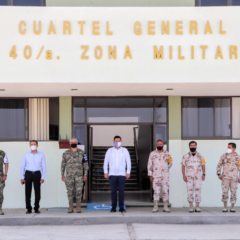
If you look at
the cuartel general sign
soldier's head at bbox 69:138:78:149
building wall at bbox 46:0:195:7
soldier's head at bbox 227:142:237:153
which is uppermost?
building wall at bbox 46:0:195:7

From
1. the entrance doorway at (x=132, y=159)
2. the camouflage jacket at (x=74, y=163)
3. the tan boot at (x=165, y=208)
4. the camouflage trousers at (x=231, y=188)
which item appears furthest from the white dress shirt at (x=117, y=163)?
the entrance doorway at (x=132, y=159)

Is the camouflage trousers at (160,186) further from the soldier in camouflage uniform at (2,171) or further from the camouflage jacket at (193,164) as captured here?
the soldier in camouflage uniform at (2,171)

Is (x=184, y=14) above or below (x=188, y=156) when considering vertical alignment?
above

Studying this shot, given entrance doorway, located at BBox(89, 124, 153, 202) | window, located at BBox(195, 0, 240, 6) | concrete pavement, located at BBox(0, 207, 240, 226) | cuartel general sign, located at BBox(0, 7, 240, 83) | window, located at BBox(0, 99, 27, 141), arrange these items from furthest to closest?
entrance doorway, located at BBox(89, 124, 153, 202), window, located at BBox(0, 99, 27, 141), window, located at BBox(195, 0, 240, 6), cuartel general sign, located at BBox(0, 7, 240, 83), concrete pavement, located at BBox(0, 207, 240, 226)

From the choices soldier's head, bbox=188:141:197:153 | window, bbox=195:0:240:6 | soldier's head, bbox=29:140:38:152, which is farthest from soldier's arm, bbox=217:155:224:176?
soldier's head, bbox=29:140:38:152

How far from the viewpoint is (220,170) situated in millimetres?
14508

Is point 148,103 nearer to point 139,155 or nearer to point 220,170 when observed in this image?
point 220,170

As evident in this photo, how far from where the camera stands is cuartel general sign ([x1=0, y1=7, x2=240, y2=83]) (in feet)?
45.4

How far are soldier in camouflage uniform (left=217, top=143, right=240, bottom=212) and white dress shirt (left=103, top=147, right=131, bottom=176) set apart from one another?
6.85 ft

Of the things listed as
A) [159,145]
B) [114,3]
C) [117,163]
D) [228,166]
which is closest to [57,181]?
[117,163]

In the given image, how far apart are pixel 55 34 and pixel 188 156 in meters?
4.03

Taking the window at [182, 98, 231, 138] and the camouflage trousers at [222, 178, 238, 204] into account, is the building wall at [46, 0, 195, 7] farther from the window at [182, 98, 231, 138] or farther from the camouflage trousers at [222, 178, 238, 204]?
the camouflage trousers at [222, 178, 238, 204]

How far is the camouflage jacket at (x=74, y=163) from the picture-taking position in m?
14.5

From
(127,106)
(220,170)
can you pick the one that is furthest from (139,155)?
(220,170)
